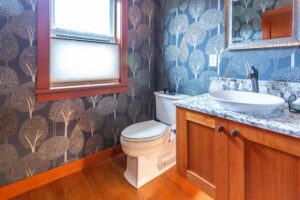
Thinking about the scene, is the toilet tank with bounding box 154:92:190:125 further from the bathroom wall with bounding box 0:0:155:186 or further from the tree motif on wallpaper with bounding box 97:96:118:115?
the tree motif on wallpaper with bounding box 97:96:118:115

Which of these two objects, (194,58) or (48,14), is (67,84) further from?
(194,58)

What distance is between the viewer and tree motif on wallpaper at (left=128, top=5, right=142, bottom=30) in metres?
2.03

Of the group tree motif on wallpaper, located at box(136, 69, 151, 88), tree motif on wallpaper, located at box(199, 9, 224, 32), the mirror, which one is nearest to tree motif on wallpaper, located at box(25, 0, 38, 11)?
tree motif on wallpaper, located at box(136, 69, 151, 88)

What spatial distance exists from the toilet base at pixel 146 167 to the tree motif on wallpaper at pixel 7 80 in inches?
42.4

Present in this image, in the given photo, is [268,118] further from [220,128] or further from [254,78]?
[254,78]

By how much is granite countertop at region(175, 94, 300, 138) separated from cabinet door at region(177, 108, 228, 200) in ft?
0.16

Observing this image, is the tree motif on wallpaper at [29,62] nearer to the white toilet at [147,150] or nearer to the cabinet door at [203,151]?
the white toilet at [147,150]

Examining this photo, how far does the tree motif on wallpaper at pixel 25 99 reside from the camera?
1411 mm

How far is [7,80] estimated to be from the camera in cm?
136

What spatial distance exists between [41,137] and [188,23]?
170 cm

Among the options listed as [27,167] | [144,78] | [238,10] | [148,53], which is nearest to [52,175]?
[27,167]

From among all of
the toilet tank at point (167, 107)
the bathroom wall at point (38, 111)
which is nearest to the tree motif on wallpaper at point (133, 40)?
the bathroom wall at point (38, 111)

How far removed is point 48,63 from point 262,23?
1.66 m

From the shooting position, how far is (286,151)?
0.84 meters
